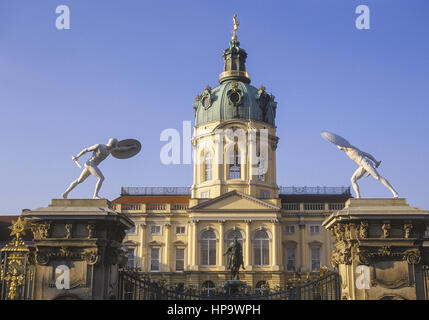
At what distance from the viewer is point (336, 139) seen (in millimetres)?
20719

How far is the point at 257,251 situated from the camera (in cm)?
6569

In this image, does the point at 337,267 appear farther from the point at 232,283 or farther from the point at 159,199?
the point at 159,199

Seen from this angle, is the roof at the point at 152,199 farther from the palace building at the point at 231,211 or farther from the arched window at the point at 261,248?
the arched window at the point at 261,248

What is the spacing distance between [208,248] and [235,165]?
11633 millimetres

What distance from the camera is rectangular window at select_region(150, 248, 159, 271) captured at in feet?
225

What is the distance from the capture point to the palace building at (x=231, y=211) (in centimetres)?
6550

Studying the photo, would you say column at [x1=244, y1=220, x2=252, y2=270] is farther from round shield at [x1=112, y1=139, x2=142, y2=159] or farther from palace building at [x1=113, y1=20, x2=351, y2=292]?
round shield at [x1=112, y1=139, x2=142, y2=159]

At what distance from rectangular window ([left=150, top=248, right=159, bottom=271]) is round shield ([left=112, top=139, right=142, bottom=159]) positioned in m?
48.5

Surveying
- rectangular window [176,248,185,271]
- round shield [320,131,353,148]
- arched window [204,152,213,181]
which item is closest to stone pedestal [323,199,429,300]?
round shield [320,131,353,148]

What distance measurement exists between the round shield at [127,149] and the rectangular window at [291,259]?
49274mm

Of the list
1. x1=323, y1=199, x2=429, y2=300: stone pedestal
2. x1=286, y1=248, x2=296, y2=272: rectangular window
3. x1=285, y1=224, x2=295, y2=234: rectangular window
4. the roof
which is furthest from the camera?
the roof
